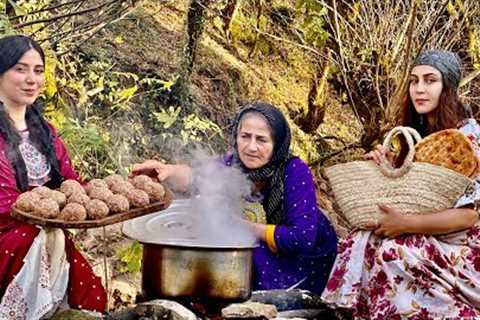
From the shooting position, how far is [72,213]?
304 cm

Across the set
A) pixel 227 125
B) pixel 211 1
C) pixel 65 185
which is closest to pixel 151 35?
pixel 211 1

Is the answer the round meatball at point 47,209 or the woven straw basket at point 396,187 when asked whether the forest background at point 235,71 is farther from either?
the round meatball at point 47,209

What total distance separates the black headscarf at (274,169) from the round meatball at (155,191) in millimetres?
604

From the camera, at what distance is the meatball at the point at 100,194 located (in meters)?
3.21

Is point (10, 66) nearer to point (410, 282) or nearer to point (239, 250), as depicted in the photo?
point (239, 250)

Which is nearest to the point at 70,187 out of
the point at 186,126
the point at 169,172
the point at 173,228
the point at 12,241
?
the point at 12,241

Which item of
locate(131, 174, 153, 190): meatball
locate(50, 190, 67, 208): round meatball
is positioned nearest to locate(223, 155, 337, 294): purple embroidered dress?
locate(131, 174, 153, 190): meatball

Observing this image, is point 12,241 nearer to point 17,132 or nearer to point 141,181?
point 17,132

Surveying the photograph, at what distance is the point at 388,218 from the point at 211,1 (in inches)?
170

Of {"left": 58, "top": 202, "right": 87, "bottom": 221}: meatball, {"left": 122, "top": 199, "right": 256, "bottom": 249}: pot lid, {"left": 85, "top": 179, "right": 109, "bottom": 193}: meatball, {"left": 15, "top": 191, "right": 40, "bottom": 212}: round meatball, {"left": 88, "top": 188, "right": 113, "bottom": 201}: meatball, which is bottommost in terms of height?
{"left": 122, "top": 199, "right": 256, "bottom": 249}: pot lid

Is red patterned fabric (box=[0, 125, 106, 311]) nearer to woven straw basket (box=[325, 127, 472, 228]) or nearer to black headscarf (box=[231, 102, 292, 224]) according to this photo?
black headscarf (box=[231, 102, 292, 224])

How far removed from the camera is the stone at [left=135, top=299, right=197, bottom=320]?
125 inches

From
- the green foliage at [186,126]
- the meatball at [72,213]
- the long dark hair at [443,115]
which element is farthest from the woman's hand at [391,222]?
the green foliage at [186,126]

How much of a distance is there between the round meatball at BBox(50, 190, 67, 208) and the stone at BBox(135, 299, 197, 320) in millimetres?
527
